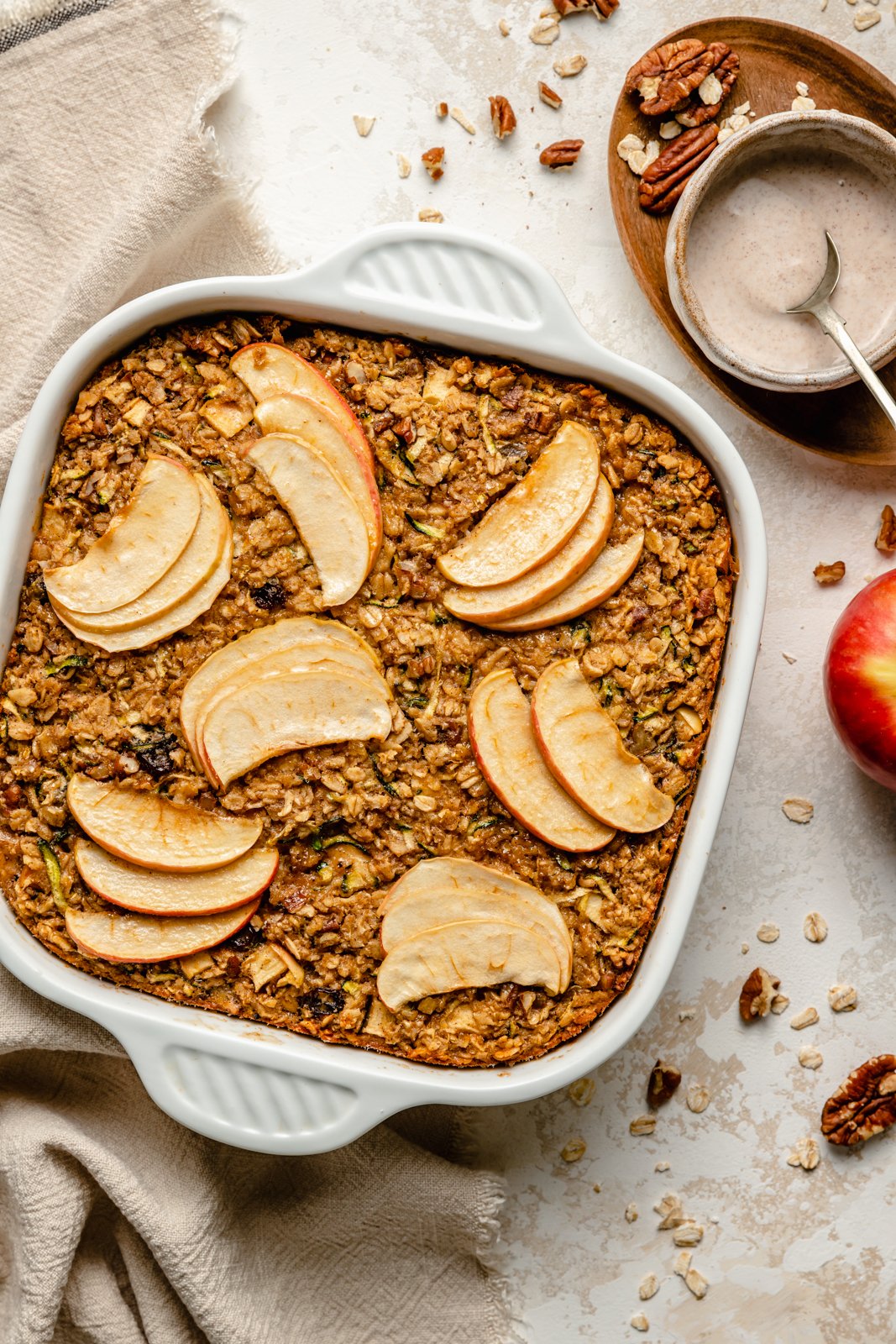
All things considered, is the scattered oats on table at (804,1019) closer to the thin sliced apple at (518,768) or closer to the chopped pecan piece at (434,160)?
the thin sliced apple at (518,768)

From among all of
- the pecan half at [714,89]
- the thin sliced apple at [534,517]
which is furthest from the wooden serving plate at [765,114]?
the thin sliced apple at [534,517]

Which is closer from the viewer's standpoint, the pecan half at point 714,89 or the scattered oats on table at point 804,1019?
the pecan half at point 714,89

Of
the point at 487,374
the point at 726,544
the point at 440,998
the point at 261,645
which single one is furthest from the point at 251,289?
the point at 440,998

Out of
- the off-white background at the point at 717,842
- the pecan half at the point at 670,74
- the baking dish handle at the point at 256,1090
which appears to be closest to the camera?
the baking dish handle at the point at 256,1090

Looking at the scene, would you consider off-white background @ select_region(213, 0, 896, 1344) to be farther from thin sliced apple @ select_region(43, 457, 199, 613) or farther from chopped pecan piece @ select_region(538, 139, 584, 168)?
thin sliced apple @ select_region(43, 457, 199, 613)

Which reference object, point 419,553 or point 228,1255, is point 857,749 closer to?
point 419,553

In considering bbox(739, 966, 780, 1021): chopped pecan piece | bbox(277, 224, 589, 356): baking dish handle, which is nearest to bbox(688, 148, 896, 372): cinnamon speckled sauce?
bbox(277, 224, 589, 356): baking dish handle

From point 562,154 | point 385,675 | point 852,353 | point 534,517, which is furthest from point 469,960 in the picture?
point 562,154
